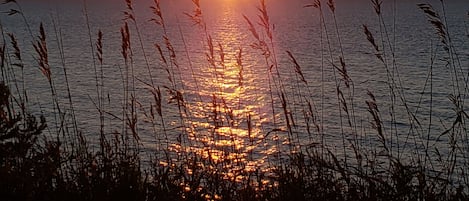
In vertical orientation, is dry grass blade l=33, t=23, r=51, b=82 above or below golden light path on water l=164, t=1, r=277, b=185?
above

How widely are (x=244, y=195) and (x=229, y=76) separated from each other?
30.7m

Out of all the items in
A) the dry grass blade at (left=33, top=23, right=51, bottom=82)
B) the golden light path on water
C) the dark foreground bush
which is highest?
the dry grass blade at (left=33, top=23, right=51, bottom=82)

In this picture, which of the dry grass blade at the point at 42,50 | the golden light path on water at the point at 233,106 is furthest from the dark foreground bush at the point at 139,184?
the golden light path on water at the point at 233,106

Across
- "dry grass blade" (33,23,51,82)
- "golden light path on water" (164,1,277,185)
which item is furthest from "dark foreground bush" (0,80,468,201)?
"golden light path on water" (164,1,277,185)

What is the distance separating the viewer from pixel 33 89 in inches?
1069

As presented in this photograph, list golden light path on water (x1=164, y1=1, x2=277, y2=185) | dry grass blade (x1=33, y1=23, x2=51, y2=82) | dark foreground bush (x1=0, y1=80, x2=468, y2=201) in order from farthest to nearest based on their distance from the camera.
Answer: golden light path on water (x1=164, y1=1, x2=277, y2=185), dry grass blade (x1=33, y1=23, x2=51, y2=82), dark foreground bush (x1=0, y1=80, x2=468, y2=201)

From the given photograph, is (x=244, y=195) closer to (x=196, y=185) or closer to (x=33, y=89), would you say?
(x=196, y=185)

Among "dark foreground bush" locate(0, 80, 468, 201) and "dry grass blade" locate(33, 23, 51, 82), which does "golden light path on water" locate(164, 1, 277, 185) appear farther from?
"dry grass blade" locate(33, 23, 51, 82)

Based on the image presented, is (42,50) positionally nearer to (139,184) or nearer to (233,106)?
(139,184)

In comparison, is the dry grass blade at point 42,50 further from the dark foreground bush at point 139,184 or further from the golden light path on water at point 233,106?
the golden light path on water at point 233,106

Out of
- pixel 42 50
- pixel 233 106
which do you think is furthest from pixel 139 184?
pixel 233 106

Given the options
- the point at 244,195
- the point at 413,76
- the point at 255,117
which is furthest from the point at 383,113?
the point at 244,195

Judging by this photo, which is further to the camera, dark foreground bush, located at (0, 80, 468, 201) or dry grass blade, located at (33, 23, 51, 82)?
dry grass blade, located at (33, 23, 51, 82)

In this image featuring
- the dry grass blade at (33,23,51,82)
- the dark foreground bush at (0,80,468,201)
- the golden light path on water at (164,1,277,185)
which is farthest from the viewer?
the golden light path on water at (164,1,277,185)
